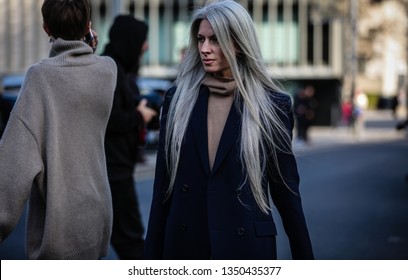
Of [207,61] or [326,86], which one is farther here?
[326,86]

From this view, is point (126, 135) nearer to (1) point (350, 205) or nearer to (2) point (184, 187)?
(2) point (184, 187)

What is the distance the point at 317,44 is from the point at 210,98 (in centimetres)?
4573

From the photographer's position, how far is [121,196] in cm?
585

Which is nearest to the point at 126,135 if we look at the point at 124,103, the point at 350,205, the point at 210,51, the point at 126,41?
the point at 124,103

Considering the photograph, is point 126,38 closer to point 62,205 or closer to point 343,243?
point 62,205

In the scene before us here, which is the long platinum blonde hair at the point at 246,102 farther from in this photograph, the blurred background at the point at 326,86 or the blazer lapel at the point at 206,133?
the blurred background at the point at 326,86

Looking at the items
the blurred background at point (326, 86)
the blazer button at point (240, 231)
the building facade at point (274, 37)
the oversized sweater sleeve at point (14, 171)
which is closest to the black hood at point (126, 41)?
the blurred background at point (326, 86)

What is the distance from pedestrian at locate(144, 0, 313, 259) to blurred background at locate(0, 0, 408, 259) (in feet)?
1.79

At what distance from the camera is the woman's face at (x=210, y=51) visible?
3447 mm

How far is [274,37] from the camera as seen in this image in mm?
49344

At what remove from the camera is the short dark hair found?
11.4 feet

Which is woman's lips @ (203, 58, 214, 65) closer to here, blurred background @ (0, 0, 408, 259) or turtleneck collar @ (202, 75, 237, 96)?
turtleneck collar @ (202, 75, 237, 96)

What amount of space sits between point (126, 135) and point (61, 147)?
2.41 m

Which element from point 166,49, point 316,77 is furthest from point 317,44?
point 166,49
